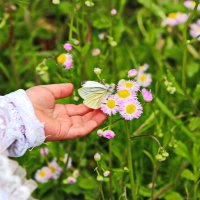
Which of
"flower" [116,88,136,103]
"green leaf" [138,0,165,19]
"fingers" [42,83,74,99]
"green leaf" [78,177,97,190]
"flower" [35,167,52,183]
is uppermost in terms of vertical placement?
"flower" [116,88,136,103]

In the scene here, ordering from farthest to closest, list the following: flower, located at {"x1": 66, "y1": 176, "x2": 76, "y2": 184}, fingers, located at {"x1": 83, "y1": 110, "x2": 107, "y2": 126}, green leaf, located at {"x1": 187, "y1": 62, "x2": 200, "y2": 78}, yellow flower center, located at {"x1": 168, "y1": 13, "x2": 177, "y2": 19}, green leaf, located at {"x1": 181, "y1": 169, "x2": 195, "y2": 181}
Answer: yellow flower center, located at {"x1": 168, "y1": 13, "x2": 177, "y2": 19} → green leaf, located at {"x1": 187, "y1": 62, "x2": 200, "y2": 78} → flower, located at {"x1": 66, "y1": 176, "x2": 76, "y2": 184} → green leaf, located at {"x1": 181, "y1": 169, "x2": 195, "y2": 181} → fingers, located at {"x1": 83, "y1": 110, "x2": 107, "y2": 126}

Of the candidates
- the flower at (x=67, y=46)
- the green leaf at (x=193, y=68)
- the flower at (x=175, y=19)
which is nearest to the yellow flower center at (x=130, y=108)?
the flower at (x=67, y=46)

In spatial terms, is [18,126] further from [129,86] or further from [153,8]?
[153,8]

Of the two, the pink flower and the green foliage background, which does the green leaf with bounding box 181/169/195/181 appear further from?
the pink flower

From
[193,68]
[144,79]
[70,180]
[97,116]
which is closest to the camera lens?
[97,116]

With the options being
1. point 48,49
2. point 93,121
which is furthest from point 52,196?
point 48,49

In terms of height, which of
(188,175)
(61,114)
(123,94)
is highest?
(123,94)

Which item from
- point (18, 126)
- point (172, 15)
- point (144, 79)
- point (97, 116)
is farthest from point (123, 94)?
point (172, 15)

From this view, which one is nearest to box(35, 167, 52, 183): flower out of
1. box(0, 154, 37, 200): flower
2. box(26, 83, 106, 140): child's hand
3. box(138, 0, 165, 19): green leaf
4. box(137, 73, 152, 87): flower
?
box(0, 154, 37, 200): flower
